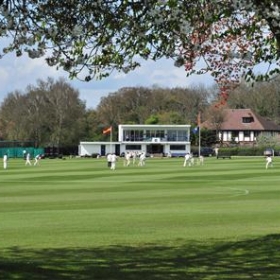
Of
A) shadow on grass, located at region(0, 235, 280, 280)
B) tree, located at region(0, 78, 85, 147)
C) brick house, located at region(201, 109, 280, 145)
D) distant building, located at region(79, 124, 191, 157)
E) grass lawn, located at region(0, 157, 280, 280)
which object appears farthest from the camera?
brick house, located at region(201, 109, 280, 145)

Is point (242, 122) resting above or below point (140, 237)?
above

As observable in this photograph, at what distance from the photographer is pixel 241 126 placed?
153 metres

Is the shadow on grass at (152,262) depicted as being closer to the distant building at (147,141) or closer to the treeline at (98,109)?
the treeline at (98,109)

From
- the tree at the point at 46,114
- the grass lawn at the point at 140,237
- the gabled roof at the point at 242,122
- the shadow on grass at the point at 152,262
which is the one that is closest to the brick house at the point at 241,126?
the gabled roof at the point at 242,122

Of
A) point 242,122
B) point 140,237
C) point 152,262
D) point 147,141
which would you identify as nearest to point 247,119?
point 242,122

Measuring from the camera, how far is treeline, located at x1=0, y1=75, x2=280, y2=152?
437 feet

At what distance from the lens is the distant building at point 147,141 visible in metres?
139

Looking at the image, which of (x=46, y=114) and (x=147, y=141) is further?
(x=147, y=141)

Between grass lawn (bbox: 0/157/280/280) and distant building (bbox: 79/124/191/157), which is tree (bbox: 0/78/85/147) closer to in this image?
distant building (bbox: 79/124/191/157)

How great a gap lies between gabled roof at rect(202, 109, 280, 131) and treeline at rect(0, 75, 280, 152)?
7.14 feet

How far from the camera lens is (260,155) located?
13012cm

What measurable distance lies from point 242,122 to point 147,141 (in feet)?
78.1

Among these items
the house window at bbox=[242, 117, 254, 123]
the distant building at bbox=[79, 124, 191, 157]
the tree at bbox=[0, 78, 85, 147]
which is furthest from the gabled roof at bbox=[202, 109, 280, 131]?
the tree at bbox=[0, 78, 85, 147]

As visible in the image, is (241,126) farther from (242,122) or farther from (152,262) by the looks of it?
(152,262)
